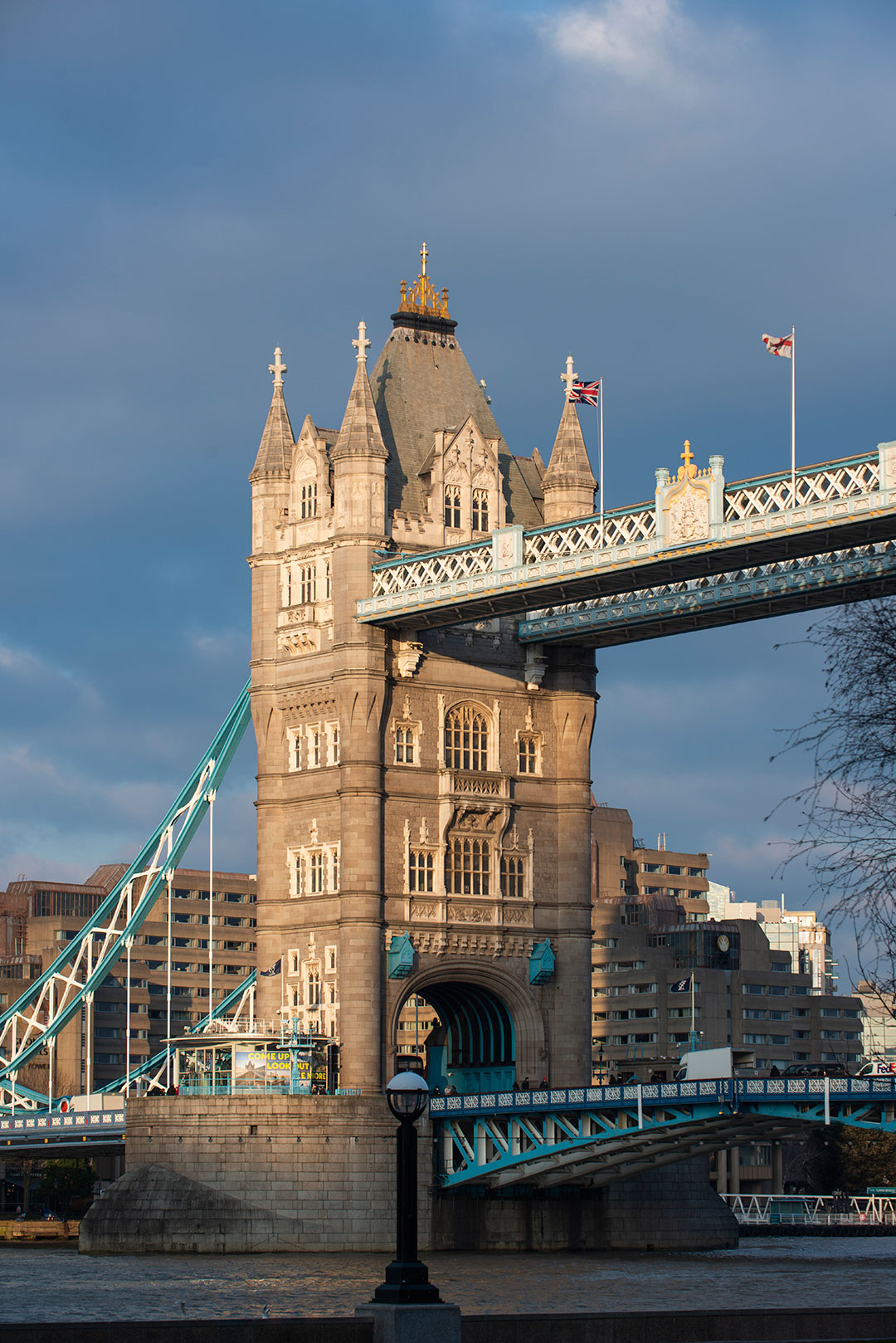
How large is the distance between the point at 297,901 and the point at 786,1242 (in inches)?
1482

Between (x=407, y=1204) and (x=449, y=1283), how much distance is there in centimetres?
3358

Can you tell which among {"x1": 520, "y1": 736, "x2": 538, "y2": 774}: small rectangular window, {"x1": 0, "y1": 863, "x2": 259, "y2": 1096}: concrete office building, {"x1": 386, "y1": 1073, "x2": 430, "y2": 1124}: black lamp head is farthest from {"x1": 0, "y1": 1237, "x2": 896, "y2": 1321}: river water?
{"x1": 0, "y1": 863, "x2": 259, "y2": 1096}: concrete office building

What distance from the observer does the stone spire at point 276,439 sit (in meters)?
101

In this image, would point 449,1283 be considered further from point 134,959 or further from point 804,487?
point 134,959

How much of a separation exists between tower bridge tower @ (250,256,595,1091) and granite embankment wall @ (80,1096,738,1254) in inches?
143

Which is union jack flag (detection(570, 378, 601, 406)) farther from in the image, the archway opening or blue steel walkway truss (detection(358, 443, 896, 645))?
the archway opening

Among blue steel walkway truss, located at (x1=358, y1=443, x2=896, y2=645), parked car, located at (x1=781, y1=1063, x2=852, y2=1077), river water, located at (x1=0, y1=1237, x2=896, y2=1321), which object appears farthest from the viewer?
parked car, located at (x1=781, y1=1063, x2=852, y2=1077)

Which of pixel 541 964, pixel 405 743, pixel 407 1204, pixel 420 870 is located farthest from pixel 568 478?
pixel 407 1204

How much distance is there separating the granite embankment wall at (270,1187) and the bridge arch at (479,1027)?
5.34 m

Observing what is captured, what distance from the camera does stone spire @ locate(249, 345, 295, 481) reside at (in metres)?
101

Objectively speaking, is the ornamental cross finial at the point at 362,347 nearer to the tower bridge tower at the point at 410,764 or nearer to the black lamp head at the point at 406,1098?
the tower bridge tower at the point at 410,764

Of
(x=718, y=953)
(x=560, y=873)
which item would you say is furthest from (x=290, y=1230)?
(x=718, y=953)

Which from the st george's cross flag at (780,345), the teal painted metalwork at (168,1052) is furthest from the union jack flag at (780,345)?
the teal painted metalwork at (168,1052)

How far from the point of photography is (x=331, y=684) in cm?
9625
